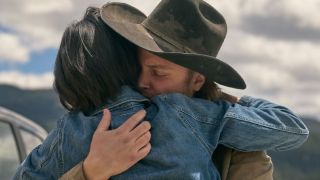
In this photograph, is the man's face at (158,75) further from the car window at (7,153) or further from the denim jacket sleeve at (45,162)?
the car window at (7,153)

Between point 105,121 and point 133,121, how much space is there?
0.29ft

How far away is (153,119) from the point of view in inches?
104

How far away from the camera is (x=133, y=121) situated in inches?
103

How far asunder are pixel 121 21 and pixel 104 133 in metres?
0.42

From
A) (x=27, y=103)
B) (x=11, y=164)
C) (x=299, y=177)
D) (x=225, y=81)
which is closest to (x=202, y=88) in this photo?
(x=225, y=81)

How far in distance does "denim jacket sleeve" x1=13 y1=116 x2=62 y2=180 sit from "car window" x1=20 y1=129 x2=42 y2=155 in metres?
4.49

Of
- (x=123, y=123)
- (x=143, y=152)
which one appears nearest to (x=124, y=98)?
(x=123, y=123)

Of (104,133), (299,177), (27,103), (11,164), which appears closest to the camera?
(104,133)

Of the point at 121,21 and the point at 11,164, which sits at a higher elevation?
the point at 121,21

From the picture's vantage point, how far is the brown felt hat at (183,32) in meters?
2.66

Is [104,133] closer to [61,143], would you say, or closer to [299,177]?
[61,143]

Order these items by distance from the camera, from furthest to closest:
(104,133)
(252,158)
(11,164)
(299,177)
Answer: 1. (299,177)
2. (11,164)
3. (252,158)
4. (104,133)

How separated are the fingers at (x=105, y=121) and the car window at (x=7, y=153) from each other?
4.02 metres

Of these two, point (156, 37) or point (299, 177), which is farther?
point (299, 177)
